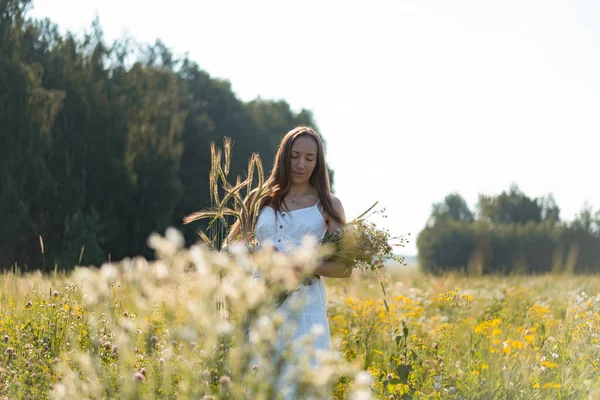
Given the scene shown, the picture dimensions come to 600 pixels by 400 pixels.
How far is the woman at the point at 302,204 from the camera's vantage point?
4.06m

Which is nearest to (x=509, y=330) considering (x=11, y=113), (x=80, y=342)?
(x=80, y=342)

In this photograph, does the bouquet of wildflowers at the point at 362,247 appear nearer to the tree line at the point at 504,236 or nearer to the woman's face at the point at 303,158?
the woman's face at the point at 303,158

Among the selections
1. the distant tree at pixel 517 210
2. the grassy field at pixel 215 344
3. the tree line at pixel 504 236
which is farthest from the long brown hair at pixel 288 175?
the distant tree at pixel 517 210

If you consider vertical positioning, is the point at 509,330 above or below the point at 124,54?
below

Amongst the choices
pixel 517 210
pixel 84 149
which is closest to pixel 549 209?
pixel 517 210

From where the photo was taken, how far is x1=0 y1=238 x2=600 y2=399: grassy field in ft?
6.72

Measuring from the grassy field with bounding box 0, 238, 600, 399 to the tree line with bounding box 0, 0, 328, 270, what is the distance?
597 inches

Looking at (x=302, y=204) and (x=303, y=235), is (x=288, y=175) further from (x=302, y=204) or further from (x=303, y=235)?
(x=303, y=235)

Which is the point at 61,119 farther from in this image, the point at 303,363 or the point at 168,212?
the point at 303,363

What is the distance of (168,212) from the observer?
92.5 feet

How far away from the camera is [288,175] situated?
14.3ft

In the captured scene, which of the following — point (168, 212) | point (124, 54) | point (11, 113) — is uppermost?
point (124, 54)

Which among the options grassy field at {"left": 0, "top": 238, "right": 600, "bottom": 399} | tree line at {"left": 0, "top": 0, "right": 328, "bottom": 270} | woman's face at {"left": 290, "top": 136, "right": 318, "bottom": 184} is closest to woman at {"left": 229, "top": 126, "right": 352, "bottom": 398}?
woman's face at {"left": 290, "top": 136, "right": 318, "bottom": 184}

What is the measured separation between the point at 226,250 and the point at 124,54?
28.5m
